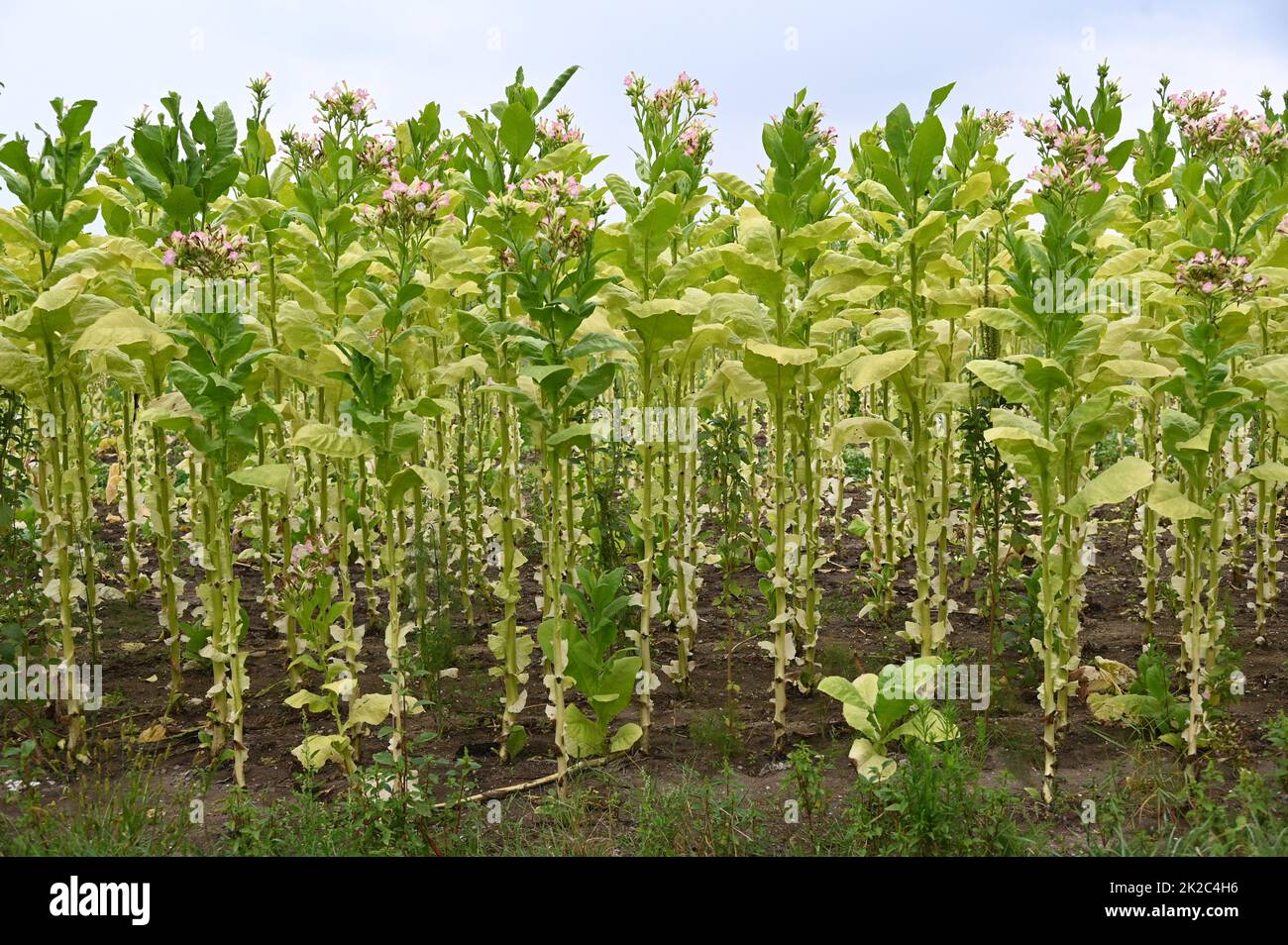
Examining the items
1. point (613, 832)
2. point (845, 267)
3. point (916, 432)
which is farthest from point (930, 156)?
point (613, 832)

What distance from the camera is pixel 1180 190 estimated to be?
5648 mm

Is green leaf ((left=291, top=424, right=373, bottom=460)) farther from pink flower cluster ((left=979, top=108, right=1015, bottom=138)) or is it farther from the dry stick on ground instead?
pink flower cluster ((left=979, top=108, right=1015, bottom=138))

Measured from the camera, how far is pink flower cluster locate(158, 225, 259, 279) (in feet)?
13.9

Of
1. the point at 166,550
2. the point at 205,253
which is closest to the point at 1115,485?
the point at 205,253

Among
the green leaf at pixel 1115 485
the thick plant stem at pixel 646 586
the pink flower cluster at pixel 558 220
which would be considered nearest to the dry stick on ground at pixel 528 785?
the thick plant stem at pixel 646 586

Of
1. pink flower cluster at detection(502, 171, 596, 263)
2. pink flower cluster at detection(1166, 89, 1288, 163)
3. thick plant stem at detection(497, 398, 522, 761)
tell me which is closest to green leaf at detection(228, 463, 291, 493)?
thick plant stem at detection(497, 398, 522, 761)

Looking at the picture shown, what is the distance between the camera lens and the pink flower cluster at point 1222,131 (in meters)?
5.40

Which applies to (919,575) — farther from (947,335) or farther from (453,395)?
(453,395)

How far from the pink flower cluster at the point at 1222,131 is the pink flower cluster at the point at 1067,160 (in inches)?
42.3

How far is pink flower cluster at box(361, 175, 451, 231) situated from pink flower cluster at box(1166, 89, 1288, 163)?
3.73 m

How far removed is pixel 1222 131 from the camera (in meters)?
5.56

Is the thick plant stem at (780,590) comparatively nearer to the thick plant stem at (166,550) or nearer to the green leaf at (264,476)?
the green leaf at (264,476)

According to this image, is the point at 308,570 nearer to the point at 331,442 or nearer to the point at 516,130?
the point at 331,442

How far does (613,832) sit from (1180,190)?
406cm
